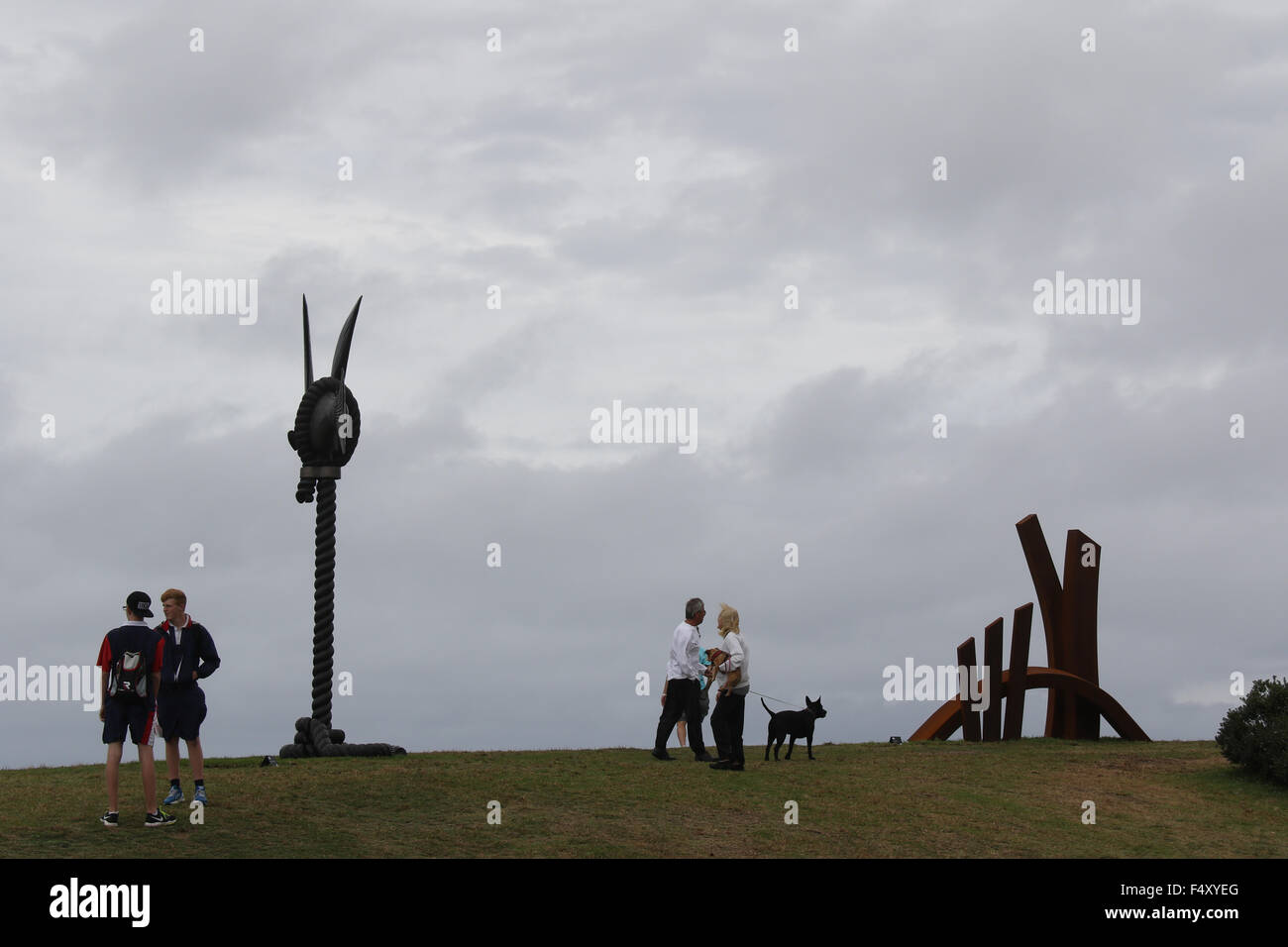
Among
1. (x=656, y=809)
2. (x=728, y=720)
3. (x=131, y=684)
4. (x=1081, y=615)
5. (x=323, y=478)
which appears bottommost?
(x=656, y=809)

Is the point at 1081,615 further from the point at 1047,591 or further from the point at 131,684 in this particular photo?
the point at 131,684

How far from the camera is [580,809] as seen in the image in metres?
14.8

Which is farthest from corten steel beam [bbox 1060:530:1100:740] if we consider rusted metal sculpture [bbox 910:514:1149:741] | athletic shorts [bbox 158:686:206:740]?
athletic shorts [bbox 158:686:206:740]

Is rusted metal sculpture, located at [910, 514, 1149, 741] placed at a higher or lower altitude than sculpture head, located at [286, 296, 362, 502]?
lower

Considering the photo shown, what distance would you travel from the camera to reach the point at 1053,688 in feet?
77.4

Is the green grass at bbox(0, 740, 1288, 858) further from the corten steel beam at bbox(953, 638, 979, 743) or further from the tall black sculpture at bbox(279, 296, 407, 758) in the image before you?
A: the corten steel beam at bbox(953, 638, 979, 743)

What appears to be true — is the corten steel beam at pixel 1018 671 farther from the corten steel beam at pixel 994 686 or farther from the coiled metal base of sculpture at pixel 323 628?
the coiled metal base of sculpture at pixel 323 628

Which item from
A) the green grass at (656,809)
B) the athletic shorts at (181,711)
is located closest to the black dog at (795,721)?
the green grass at (656,809)

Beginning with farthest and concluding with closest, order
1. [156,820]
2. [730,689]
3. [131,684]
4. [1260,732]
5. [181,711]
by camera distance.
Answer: [1260,732] → [730,689] → [181,711] → [156,820] → [131,684]

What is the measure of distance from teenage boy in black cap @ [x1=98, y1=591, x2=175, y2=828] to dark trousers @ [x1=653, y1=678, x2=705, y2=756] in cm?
689

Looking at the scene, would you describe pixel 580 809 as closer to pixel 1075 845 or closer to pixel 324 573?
pixel 1075 845

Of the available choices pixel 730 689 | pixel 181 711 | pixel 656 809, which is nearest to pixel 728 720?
pixel 730 689

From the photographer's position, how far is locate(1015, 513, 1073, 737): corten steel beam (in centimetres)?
2362

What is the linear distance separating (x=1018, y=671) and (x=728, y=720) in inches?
315
